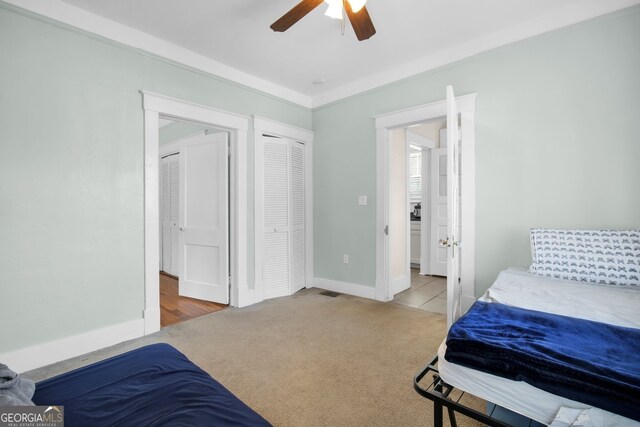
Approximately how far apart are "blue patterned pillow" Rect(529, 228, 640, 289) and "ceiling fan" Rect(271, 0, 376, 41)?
2.10 meters

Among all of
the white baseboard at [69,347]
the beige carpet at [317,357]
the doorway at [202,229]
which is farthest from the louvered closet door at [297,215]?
the white baseboard at [69,347]

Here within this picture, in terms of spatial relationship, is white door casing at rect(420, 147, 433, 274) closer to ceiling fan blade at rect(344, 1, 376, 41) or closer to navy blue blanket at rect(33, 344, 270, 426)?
ceiling fan blade at rect(344, 1, 376, 41)

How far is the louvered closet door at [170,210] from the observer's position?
504 cm

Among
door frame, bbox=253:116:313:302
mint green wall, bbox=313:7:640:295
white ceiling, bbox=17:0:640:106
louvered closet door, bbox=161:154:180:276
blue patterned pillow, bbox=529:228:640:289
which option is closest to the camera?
blue patterned pillow, bbox=529:228:640:289

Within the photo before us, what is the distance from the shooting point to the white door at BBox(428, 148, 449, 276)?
16.6ft

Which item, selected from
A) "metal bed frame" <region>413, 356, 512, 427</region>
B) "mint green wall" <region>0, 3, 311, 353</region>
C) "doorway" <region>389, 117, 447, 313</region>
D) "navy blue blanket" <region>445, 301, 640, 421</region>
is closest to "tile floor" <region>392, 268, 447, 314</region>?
"doorway" <region>389, 117, 447, 313</region>

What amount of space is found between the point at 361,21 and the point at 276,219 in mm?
2524

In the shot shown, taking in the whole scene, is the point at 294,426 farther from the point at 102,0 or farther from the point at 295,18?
the point at 102,0

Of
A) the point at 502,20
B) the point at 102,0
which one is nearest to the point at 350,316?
the point at 502,20

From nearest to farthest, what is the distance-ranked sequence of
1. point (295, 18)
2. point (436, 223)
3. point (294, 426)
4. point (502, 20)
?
point (294, 426) → point (295, 18) → point (502, 20) → point (436, 223)

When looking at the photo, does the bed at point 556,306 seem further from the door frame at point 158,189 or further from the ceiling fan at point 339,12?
the door frame at point 158,189

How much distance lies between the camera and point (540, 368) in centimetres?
108

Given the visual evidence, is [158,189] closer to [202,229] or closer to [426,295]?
[202,229]

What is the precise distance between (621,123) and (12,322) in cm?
478
